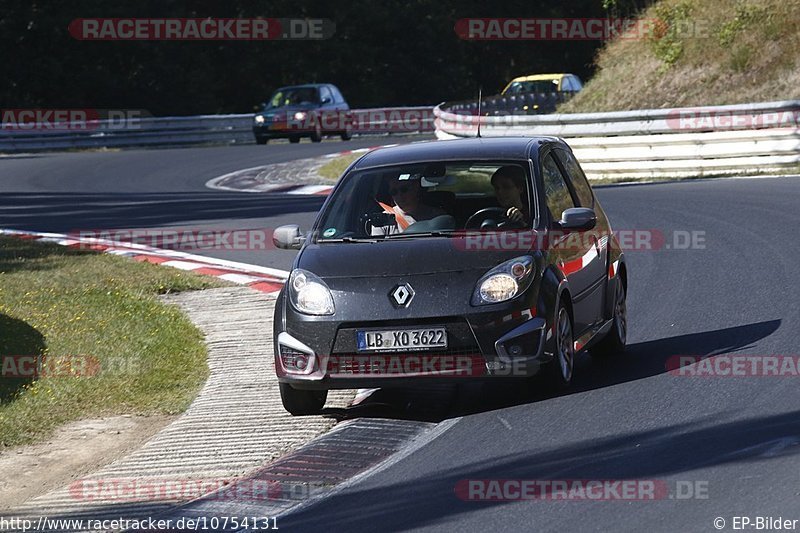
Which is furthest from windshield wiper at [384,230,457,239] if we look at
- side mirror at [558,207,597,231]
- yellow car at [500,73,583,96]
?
yellow car at [500,73,583,96]

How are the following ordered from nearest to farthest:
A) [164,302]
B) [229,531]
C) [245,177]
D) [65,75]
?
[229,531], [164,302], [245,177], [65,75]

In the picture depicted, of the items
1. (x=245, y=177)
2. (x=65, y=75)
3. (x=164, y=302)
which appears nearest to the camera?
(x=164, y=302)

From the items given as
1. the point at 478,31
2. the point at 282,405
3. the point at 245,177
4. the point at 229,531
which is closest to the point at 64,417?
the point at 282,405

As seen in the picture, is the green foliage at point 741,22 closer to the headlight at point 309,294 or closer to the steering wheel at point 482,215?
the steering wheel at point 482,215

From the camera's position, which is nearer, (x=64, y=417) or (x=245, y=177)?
(x=64, y=417)

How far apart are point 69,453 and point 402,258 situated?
7.48ft

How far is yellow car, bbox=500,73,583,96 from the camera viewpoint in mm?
39625

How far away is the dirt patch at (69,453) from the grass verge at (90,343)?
0.57 feet

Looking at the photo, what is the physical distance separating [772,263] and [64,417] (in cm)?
697

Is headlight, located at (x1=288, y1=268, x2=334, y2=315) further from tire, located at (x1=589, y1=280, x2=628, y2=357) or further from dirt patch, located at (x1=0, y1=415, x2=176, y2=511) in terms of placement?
tire, located at (x1=589, y1=280, x2=628, y2=357)

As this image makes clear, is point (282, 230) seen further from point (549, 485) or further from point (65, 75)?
Result: point (65, 75)

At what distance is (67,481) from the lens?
770 cm

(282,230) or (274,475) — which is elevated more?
(282,230)

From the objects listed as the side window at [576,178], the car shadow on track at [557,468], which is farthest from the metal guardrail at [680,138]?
the car shadow on track at [557,468]
